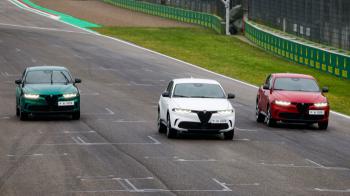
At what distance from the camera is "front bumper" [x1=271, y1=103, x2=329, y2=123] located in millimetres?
30656

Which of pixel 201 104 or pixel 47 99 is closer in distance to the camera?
pixel 201 104

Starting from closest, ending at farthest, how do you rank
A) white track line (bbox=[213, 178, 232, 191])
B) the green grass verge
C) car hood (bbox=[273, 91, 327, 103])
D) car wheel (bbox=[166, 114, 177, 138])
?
white track line (bbox=[213, 178, 232, 191]) < car wheel (bbox=[166, 114, 177, 138]) < car hood (bbox=[273, 91, 327, 103]) < the green grass verge

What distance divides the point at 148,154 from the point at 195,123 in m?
3.07

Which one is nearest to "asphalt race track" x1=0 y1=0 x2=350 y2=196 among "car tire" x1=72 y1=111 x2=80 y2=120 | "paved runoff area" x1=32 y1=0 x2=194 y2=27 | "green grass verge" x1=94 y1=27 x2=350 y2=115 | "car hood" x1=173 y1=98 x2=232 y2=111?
"car tire" x1=72 y1=111 x2=80 y2=120

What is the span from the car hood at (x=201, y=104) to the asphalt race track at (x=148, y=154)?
0.87 meters

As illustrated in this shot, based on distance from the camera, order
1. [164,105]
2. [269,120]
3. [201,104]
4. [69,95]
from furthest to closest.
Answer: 1. [69,95]
2. [269,120]
3. [164,105]
4. [201,104]

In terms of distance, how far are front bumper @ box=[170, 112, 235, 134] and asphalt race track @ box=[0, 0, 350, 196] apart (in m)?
0.36

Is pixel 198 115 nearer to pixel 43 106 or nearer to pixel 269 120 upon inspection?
pixel 269 120

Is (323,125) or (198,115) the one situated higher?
(198,115)

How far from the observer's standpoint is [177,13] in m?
92.7

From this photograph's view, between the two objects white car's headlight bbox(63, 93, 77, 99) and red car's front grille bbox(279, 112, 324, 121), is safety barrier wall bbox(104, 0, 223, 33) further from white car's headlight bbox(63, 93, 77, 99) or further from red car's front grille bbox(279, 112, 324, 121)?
red car's front grille bbox(279, 112, 324, 121)

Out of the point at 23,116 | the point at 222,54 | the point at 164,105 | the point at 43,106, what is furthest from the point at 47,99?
the point at 222,54

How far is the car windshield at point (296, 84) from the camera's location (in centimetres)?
3186

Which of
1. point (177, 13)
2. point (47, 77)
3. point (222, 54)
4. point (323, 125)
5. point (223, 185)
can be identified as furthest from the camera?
point (177, 13)
